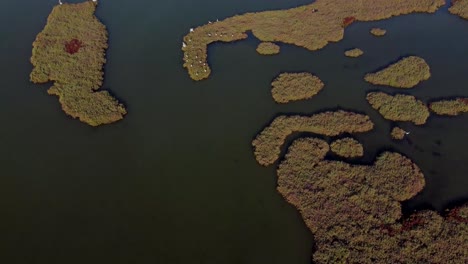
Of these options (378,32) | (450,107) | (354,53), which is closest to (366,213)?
(450,107)

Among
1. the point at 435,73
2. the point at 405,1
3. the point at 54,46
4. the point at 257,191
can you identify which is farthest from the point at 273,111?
the point at 405,1

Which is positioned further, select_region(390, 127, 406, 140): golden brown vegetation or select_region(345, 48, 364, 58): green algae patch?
select_region(345, 48, 364, 58): green algae patch

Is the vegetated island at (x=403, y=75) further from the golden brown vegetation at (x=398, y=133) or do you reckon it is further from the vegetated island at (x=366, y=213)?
the vegetated island at (x=366, y=213)

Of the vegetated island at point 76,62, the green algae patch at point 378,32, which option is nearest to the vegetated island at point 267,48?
the green algae patch at point 378,32

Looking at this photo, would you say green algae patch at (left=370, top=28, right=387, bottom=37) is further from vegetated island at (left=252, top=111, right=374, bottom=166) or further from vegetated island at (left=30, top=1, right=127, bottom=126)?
vegetated island at (left=30, top=1, right=127, bottom=126)

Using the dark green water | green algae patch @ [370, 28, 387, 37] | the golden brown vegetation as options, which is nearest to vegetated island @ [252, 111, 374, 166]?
the dark green water

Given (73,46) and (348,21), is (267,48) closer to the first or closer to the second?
(348,21)
